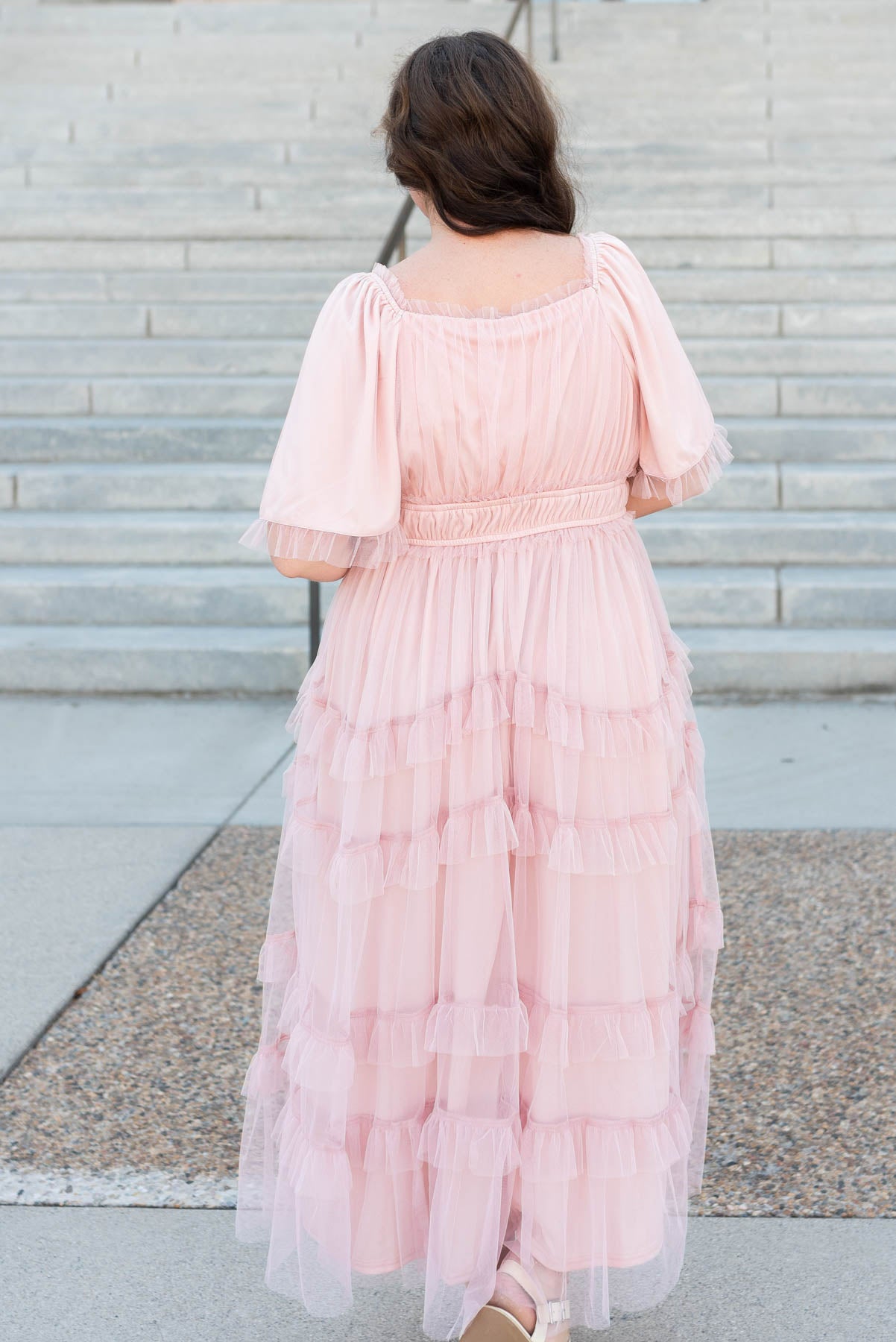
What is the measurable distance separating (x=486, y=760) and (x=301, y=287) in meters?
6.84

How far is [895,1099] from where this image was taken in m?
3.01

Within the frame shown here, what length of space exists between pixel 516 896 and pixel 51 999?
5.83 feet

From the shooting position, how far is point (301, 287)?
8.46 metres

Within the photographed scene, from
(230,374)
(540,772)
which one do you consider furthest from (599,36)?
(540,772)

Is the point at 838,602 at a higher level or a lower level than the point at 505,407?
lower

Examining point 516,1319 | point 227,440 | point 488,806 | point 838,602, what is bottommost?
point 516,1319

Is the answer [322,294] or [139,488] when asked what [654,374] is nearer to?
[139,488]

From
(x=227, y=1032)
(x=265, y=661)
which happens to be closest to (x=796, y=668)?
(x=265, y=661)

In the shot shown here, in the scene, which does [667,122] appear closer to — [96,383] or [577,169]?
[96,383]

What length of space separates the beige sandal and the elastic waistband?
3.40ft

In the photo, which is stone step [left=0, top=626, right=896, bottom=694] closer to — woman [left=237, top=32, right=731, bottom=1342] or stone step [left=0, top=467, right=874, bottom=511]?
stone step [left=0, top=467, right=874, bottom=511]

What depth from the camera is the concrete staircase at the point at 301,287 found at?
627 centimetres

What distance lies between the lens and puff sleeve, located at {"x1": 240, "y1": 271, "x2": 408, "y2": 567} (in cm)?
197

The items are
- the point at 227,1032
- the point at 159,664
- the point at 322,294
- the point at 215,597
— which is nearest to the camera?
the point at 227,1032
